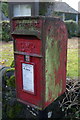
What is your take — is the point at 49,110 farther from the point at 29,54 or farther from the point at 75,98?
the point at 29,54

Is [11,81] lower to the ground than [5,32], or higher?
lower

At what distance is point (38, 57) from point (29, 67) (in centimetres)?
16

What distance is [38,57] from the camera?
1348 millimetres

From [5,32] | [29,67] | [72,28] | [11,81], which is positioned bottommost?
[11,81]

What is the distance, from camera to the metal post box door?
1356 millimetres

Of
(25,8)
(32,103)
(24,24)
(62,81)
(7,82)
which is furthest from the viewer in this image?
(25,8)

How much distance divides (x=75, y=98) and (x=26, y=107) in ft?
2.51

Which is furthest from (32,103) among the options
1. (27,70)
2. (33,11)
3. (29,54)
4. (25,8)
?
(25,8)

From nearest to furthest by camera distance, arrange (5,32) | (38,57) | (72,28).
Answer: (38,57), (5,32), (72,28)

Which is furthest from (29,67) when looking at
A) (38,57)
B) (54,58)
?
(54,58)

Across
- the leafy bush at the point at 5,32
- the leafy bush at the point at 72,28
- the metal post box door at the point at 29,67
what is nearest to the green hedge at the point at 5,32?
the leafy bush at the point at 5,32

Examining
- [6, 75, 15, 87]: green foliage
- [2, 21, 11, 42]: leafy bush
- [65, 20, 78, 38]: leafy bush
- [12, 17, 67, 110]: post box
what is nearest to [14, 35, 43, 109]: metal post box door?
[12, 17, 67, 110]: post box

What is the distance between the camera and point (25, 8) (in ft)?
28.3

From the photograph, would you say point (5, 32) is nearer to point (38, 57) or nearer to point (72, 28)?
point (72, 28)
